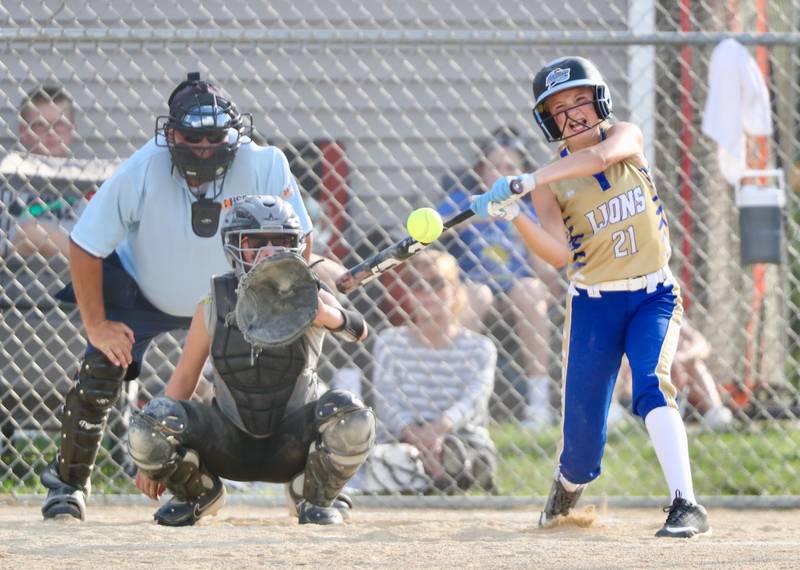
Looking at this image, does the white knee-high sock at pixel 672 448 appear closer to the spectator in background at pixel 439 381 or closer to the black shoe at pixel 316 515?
the black shoe at pixel 316 515

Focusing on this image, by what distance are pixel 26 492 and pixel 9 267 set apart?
3.15ft

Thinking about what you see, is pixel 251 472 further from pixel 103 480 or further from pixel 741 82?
pixel 741 82

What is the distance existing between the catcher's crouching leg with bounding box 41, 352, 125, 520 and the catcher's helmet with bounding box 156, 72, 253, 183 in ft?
2.38

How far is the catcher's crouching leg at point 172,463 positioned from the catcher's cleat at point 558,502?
1090 millimetres

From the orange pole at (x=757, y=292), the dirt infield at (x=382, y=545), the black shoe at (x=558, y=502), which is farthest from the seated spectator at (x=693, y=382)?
the black shoe at (x=558, y=502)

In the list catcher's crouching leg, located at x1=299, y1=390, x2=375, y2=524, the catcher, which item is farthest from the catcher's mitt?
catcher's crouching leg, located at x1=299, y1=390, x2=375, y2=524

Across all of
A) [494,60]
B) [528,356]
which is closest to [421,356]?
[528,356]

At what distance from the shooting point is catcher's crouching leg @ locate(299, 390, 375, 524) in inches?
Answer: 168

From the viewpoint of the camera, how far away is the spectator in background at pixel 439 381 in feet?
19.0

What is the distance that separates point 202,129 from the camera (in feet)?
14.8

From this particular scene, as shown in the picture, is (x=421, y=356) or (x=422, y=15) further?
(x=422, y=15)

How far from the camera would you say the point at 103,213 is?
459 centimetres

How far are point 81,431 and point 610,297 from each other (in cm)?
190

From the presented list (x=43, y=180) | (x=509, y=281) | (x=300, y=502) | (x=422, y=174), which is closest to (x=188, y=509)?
(x=300, y=502)
